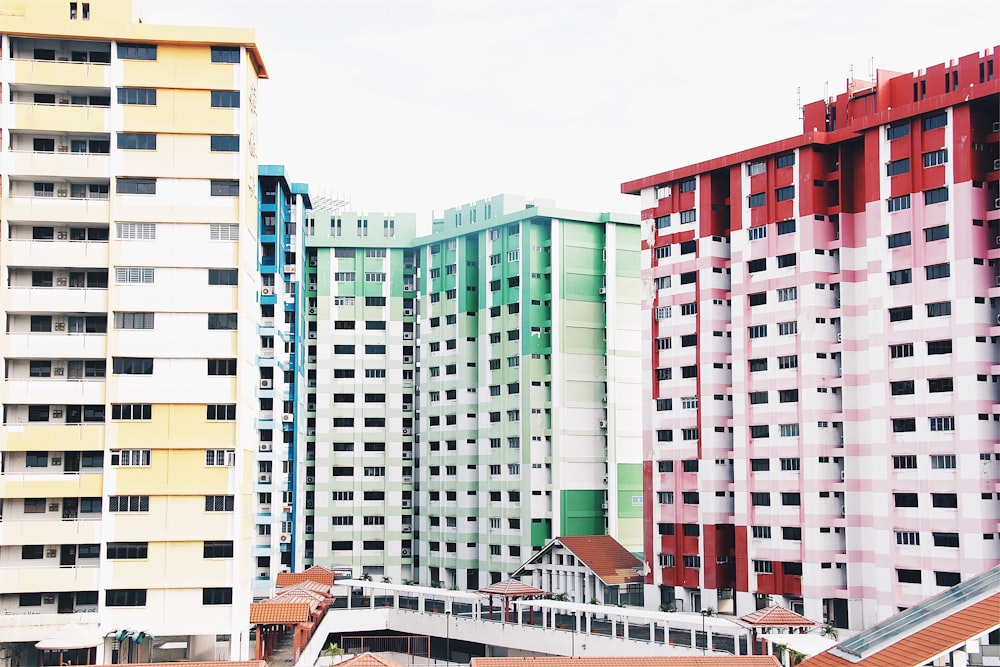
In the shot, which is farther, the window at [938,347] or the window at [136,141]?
the window at [938,347]

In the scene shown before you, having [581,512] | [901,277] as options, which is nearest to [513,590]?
[581,512]

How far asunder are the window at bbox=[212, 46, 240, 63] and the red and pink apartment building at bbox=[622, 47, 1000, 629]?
31525 millimetres

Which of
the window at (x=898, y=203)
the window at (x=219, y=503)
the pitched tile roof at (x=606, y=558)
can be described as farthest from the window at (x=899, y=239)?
the window at (x=219, y=503)

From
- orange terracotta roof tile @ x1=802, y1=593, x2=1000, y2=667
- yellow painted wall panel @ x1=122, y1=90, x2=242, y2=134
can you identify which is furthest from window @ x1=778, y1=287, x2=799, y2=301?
orange terracotta roof tile @ x1=802, y1=593, x2=1000, y2=667

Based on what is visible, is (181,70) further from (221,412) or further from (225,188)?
(221,412)

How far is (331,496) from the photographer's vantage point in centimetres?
10394

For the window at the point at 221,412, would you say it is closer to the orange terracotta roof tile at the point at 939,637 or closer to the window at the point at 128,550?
the window at the point at 128,550

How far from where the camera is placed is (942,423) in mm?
64375

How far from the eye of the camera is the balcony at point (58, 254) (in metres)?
58.8

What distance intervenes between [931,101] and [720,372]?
20.9 m

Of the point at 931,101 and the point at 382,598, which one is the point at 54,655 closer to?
the point at 382,598

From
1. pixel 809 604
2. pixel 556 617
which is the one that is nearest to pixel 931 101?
pixel 809 604

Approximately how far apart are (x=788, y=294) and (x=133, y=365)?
36819mm

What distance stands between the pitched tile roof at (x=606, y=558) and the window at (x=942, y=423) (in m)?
25.3
